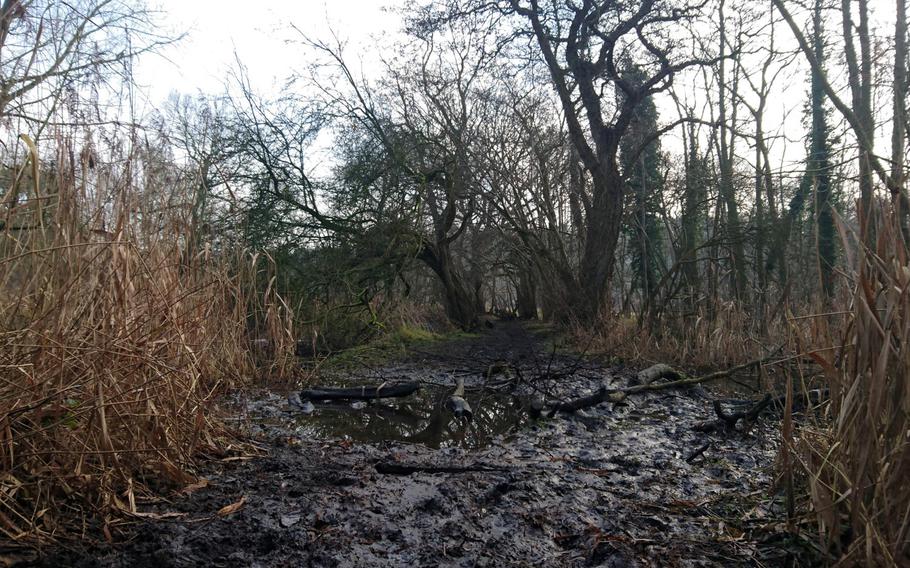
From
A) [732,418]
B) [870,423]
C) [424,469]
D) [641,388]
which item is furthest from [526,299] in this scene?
[870,423]

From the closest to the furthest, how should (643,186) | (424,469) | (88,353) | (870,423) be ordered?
(870,423)
(88,353)
(424,469)
(643,186)

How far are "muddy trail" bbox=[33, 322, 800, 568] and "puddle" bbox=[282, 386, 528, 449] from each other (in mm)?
25

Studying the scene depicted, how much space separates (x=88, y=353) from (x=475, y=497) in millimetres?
1572

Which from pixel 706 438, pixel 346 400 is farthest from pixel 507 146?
pixel 706 438

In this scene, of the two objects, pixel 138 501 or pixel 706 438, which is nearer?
pixel 138 501

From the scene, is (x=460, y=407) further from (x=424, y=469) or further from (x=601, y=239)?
(x=601, y=239)

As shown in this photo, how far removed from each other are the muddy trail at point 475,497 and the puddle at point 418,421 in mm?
25

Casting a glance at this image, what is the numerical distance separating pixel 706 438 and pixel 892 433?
2213mm

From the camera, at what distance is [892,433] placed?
1.48 metres

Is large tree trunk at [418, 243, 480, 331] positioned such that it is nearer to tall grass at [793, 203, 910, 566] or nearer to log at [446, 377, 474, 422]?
log at [446, 377, 474, 422]

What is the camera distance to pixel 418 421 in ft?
14.1

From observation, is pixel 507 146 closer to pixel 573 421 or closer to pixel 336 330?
pixel 336 330

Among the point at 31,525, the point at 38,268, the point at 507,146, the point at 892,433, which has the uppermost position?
the point at 507,146

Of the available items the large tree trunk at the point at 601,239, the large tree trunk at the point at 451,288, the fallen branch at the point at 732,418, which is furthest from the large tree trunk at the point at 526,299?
the fallen branch at the point at 732,418
